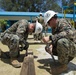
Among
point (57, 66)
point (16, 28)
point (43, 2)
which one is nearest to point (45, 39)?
point (57, 66)

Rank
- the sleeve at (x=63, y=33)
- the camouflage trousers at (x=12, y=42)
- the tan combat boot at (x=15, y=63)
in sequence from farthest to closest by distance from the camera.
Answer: the camouflage trousers at (x=12, y=42)
the tan combat boot at (x=15, y=63)
the sleeve at (x=63, y=33)

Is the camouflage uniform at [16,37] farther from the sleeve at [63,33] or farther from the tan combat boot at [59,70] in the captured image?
the tan combat boot at [59,70]

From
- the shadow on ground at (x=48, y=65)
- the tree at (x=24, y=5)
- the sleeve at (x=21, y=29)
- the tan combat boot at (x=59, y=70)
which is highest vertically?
the sleeve at (x=21, y=29)

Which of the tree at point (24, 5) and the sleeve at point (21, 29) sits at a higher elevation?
the sleeve at point (21, 29)

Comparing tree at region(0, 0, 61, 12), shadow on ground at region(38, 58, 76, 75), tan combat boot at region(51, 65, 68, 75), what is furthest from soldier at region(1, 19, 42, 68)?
tree at region(0, 0, 61, 12)

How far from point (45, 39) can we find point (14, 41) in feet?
2.74

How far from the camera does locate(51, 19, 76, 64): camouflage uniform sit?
398 cm

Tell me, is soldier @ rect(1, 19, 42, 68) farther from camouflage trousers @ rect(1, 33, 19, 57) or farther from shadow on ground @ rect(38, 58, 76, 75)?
shadow on ground @ rect(38, 58, 76, 75)

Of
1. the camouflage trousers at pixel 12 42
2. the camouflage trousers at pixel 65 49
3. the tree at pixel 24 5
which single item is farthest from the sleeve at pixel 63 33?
the tree at pixel 24 5

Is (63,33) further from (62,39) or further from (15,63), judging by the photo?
(15,63)

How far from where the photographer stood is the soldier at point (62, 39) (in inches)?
157

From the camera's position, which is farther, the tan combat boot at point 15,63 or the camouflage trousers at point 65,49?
the tan combat boot at point 15,63

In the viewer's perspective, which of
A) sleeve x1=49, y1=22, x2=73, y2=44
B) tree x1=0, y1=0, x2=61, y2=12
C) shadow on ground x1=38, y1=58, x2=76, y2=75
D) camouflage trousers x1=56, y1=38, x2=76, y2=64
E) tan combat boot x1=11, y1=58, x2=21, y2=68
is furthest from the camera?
tree x1=0, y1=0, x2=61, y2=12

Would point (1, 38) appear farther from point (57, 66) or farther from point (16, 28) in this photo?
point (57, 66)
